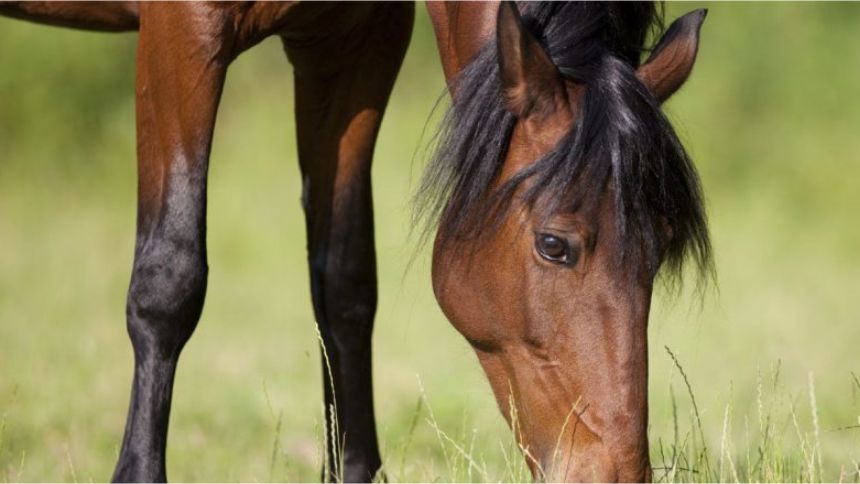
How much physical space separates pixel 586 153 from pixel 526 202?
0.18 meters

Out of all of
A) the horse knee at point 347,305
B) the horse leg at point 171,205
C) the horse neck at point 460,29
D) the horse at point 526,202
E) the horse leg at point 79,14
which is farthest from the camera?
the horse knee at point 347,305

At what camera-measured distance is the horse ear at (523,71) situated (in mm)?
3072

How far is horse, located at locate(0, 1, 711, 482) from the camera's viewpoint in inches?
118

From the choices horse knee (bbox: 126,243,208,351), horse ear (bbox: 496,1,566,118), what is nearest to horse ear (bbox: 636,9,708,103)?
horse ear (bbox: 496,1,566,118)

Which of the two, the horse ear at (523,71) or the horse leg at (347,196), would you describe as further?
the horse leg at (347,196)

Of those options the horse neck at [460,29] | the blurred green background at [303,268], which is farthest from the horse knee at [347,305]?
the horse neck at [460,29]

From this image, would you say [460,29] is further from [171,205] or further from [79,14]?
[79,14]

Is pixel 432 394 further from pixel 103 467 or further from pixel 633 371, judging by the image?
pixel 633 371

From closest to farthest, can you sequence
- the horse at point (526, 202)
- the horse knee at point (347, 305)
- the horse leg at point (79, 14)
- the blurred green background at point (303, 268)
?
the horse at point (526, 202) → the horse leg at point (79, 14) → the horse knee at point (347, 305) → the blurred green background at point (303, 268)

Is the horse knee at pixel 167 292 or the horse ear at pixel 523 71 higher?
the horse ear at pixel 523 71

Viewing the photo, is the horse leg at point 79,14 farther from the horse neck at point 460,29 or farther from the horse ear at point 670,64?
the horse ear at point 670,64

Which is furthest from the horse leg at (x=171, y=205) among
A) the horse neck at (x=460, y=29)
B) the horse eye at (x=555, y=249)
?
the horse eye at (x=555, y=249)

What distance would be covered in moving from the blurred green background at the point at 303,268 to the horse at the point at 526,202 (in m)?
1.00

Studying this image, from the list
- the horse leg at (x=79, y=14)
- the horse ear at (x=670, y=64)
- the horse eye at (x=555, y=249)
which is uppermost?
the horse leg at (x=79, y=14)
